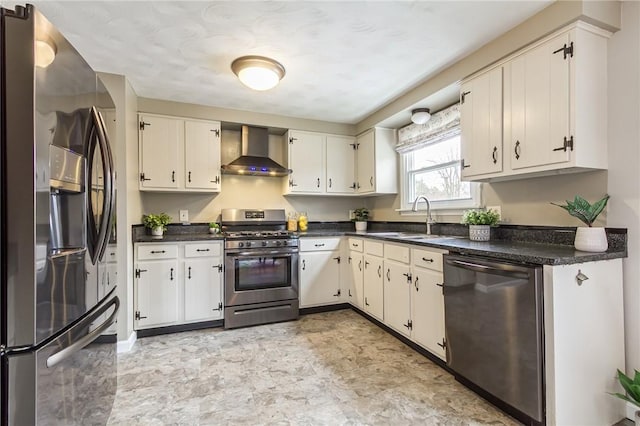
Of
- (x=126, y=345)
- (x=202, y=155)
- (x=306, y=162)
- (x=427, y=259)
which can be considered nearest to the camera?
(x=427, y=259)

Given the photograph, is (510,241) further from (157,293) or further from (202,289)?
(157,293)

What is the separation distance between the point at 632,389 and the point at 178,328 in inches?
132

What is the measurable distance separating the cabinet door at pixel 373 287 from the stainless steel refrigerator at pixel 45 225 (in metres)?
2.29

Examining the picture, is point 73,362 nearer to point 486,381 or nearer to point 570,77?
point 486,381

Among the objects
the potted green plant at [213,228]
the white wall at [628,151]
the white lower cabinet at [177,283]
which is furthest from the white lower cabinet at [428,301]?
the potted green plant at [213,228]

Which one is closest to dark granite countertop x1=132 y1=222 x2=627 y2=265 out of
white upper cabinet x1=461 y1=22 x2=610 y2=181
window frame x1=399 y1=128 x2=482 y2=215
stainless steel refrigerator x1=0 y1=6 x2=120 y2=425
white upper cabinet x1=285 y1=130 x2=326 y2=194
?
window frame x1=399 y1=128 x2=482 y2=215

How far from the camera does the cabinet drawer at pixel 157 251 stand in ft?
9.63

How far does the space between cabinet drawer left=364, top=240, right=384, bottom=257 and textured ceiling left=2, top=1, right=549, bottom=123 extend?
1.53 m

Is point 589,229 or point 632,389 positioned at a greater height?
point 589,229

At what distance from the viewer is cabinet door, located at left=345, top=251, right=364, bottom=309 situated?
3.40m

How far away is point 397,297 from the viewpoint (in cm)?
277

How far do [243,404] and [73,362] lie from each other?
103 centimetres

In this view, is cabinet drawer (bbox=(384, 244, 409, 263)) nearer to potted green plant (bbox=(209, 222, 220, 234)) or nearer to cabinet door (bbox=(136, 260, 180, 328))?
potted green plant (bbox=(209, 222, 220, 234))

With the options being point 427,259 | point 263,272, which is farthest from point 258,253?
point 427,259
